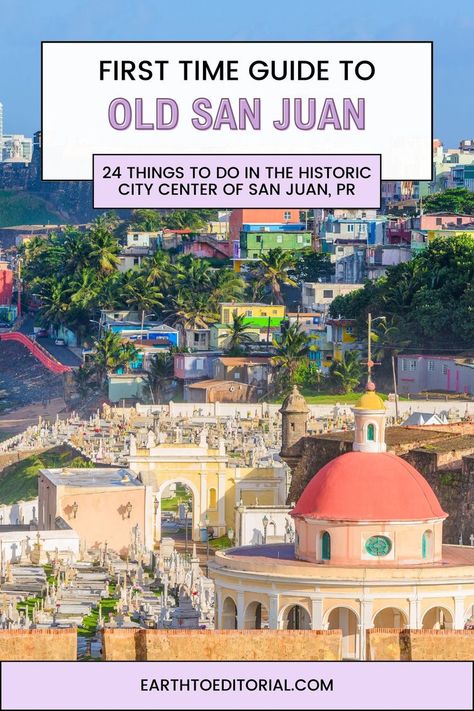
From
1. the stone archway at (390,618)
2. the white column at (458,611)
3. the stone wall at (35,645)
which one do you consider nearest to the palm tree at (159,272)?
the stone archway at (390,618)

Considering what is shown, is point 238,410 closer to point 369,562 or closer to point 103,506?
point 103,506

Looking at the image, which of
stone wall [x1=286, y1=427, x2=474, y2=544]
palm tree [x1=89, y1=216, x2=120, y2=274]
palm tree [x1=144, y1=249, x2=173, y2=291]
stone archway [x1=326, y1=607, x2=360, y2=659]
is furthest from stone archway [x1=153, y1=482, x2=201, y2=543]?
palm tree [x1=89, y1=216, x2=120, y2=274]

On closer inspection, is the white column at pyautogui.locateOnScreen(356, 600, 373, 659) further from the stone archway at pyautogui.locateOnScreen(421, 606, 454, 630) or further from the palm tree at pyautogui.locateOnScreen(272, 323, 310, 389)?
the palm tree at pyautogui.locateOnScreen(272, 323, 310, 389)

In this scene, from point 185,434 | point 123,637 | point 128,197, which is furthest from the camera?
point 185,434

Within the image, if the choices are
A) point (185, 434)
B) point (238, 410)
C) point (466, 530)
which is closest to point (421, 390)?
point (238, 410)

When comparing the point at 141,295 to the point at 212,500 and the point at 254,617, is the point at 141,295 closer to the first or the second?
the point at 212,500
